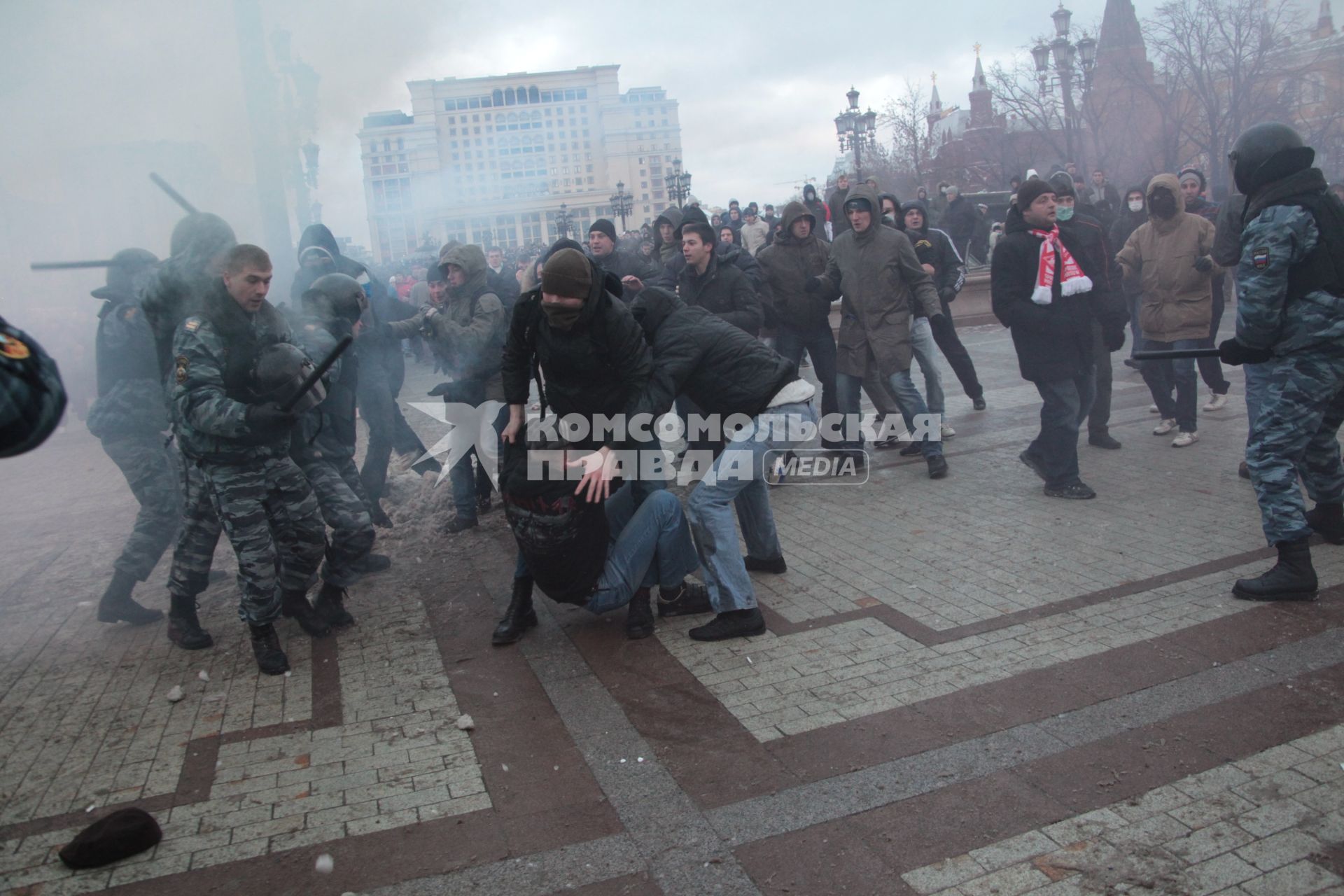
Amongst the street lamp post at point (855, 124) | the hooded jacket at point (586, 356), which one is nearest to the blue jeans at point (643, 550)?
the hooded jacket at point (586, 356)

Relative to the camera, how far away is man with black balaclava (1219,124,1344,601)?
13.8 feet

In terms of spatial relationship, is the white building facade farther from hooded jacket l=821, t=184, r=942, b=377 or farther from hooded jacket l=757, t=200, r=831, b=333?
hooded jacket l=821, t=184, r=942, b=377

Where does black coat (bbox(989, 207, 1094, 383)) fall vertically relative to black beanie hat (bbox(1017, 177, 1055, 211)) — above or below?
below

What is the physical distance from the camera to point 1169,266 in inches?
271

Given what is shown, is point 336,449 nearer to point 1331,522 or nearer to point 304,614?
point 304,614

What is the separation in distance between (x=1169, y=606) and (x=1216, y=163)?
2321 cm

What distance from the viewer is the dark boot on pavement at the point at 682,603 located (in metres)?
4.69

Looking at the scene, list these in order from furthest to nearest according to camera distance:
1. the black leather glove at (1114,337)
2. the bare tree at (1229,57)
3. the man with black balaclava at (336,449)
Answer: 1. the bare tree at (1229,57)
2. the black leather glove at (1114,337)
3. the man with black balaclava at (336,449)

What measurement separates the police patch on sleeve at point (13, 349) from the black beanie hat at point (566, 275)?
7.06 feet

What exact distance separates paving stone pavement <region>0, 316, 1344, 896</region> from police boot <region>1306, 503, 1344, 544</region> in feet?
0.27

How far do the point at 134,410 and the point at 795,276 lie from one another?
4361 millimetres

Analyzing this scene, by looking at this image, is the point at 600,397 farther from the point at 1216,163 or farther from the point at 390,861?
the point at 1216,163

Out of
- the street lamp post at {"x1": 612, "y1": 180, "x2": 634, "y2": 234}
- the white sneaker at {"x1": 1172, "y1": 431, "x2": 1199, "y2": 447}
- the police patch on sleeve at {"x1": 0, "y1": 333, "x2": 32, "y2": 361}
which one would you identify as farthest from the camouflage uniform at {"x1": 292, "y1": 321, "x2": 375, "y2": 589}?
the street lamp post at {"x1": 612, "y1": 180, "x2": 634, "y2": 234}

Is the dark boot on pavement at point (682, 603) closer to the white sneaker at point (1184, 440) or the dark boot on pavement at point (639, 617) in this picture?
the dark boot on pavement at point (639, 617)
